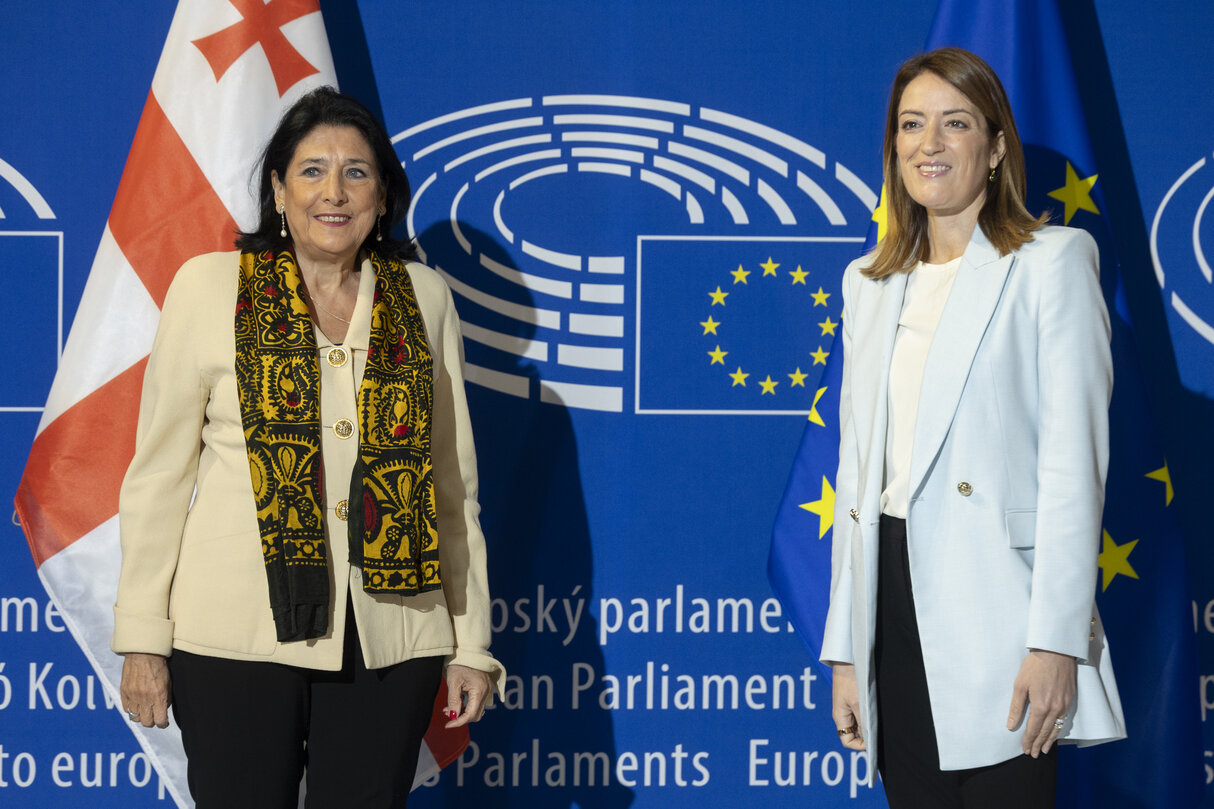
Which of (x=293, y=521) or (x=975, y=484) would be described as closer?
(x=975, y=484)

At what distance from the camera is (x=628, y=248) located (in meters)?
2.66

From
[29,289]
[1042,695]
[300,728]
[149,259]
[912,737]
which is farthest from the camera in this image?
[29,289]

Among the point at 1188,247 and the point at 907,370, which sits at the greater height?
the point at 1188,247

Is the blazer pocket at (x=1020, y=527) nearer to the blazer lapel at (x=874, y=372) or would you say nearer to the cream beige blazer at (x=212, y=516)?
the blazer lapel at (x=874, y=372)

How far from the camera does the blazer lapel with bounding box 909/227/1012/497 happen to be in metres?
1.54

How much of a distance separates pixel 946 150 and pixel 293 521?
110 cm

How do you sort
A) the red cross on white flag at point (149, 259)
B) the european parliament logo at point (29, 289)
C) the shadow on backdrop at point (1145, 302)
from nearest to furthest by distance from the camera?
the red cross on white flag at point (149, 259) → the european parliament logo at point (29, 289) → the shadow on backdrop at point (1145, 302)

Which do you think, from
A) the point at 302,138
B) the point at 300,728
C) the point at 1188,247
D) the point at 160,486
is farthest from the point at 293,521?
the point at 1188,247

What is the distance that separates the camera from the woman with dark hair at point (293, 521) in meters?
1.68

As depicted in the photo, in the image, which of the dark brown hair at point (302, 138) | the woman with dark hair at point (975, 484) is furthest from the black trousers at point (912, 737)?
the dark brown hair at point (302, 138)

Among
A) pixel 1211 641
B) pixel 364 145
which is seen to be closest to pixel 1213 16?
pixel 1211 641

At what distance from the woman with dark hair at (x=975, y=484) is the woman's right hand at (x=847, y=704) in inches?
1.7

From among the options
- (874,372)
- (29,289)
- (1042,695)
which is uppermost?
(29,289)

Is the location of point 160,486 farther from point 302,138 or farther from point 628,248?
point 628,248
